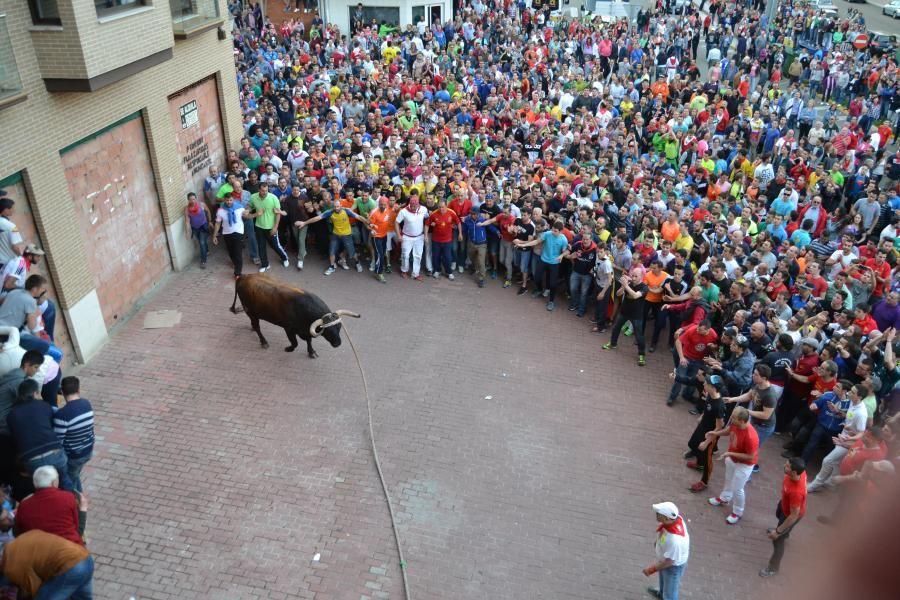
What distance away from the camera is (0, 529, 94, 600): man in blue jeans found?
637 cm

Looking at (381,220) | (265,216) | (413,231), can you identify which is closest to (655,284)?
(413,231)

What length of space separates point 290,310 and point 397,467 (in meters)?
3.17

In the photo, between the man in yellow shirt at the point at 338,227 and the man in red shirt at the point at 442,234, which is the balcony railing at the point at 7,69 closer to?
the man in yellow shirt at the point at 338,227

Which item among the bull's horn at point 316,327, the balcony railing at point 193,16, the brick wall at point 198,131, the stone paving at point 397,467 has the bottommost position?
the stone paving at point 397,467

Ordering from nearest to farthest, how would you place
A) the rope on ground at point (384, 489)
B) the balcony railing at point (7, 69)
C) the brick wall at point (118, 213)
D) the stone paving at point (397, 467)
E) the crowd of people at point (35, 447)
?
the crowd of people at point (35, 447)
the rope on ground at point (384, 489)
the stone paving at point (397, 467)
the balcony railing at point (7, 69)
the brick wall at point (118, 213)

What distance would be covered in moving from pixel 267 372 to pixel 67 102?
16.2 ft

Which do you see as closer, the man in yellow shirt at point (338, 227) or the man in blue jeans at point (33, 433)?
the man in blue jeans at point (33, 433)

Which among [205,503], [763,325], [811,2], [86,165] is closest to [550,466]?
[763,325]

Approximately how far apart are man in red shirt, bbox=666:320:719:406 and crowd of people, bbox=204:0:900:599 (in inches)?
1.3

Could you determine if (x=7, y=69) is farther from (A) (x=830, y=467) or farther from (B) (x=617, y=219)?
(A) (x=830, y=467)

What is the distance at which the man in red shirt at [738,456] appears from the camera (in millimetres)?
8762

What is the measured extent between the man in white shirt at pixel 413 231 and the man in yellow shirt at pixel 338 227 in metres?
0.74

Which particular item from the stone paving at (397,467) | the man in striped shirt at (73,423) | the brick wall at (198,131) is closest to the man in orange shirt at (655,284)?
the stone paving at (397,467)

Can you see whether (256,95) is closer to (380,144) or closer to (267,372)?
(380,144)
